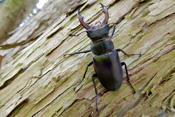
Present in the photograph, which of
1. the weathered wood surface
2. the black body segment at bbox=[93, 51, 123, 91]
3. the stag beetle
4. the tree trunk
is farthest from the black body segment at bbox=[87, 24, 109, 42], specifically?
the tree trunk

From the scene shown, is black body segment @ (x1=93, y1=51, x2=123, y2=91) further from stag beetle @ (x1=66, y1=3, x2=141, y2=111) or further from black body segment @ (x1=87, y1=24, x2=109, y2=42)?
black body segment @ (x1=87, y1=24, x2=109, y2=42)

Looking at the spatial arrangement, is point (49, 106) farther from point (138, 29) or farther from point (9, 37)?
point (9, 37)

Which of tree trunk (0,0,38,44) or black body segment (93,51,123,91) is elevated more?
tree trunk (0,0,38,44)

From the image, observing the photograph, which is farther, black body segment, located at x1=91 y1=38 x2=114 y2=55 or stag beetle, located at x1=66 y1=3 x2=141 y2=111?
black body segment, located at x1=91 y1=38 x2=114 y2=55

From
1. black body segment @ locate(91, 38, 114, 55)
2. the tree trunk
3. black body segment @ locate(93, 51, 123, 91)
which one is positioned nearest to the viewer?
black body segment @ locate(93, 51, 123, 91)

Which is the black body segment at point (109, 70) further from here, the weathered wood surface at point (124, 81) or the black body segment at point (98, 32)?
the black body segment at point (98, 32)

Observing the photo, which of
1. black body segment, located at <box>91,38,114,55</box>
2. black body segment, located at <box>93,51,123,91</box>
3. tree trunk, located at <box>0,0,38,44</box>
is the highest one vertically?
tree trunk, located at <box>0,0,38,44</box>
